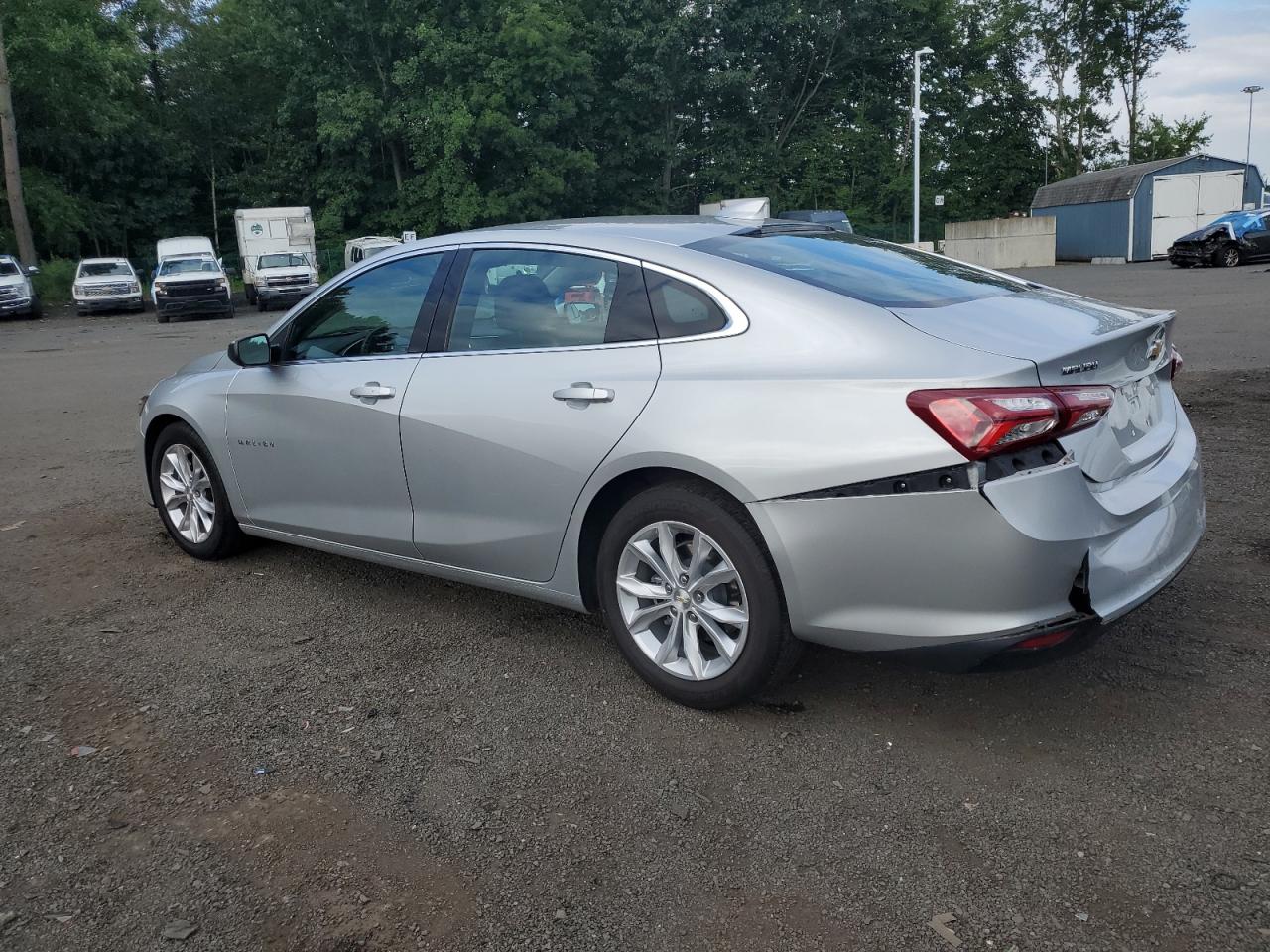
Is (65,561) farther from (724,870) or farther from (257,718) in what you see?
(724,870)

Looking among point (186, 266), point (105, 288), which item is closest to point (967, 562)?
point (186, 266)

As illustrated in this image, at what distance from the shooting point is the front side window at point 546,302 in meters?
3.85

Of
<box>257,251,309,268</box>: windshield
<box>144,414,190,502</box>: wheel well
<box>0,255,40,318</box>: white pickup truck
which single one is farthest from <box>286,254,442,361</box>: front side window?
<box>257,251,309,268</box>: windshield

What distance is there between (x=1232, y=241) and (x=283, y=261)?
2652 centimetres

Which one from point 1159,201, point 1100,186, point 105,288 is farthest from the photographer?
point 1100,186

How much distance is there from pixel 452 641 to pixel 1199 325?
1307 centimetres

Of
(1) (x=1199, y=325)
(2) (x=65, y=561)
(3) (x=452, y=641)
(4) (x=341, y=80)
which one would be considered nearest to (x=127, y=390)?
(2) (x=65, y=561)

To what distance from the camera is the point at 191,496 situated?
5.56 metres

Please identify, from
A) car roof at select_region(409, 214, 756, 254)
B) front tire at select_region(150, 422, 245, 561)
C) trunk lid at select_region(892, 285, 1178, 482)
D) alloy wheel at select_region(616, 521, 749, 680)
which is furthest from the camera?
front tire at select_region(150, 422, 245, 561)

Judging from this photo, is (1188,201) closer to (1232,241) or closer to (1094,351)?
(1232,241)

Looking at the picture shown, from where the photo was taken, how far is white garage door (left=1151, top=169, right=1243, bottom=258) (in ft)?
132

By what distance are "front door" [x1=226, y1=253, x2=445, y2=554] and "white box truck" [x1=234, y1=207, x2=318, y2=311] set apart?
27.9 meters

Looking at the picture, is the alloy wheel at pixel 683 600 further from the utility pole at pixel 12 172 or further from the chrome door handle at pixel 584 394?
the utility pole at pixel 12 172

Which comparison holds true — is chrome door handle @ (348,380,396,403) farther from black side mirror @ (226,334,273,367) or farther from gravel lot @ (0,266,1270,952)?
gravel lot @ (0,266,1270,952)
